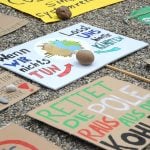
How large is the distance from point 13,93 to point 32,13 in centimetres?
39

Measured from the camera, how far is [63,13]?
113 centimetres

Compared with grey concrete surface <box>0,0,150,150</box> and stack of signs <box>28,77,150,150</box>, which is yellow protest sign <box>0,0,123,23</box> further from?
stack of signs <box>28,77,150,150</box>

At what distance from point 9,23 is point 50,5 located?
0.50ft

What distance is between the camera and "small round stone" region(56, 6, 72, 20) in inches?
44.4

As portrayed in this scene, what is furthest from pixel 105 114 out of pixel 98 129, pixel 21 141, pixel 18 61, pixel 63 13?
pixel 63 13

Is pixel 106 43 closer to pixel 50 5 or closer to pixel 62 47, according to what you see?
pixel 62 47

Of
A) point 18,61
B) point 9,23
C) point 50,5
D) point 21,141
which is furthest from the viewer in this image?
point 50,5

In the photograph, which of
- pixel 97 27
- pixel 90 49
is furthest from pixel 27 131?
pixel 97 27

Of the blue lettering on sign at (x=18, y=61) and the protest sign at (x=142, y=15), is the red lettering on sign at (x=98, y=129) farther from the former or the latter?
the protest sign at (x=142, y=15)

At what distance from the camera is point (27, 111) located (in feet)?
2.55

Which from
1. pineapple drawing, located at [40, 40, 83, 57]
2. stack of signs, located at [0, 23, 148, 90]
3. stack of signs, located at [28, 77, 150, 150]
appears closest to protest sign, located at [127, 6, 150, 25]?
stack of signs, located at [0, 23, 148, 90]

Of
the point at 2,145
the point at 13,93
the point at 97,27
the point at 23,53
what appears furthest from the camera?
the point at 97,27

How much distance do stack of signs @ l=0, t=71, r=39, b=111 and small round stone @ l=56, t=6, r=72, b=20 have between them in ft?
0.99

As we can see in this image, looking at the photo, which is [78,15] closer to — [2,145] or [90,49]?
[90,49]
